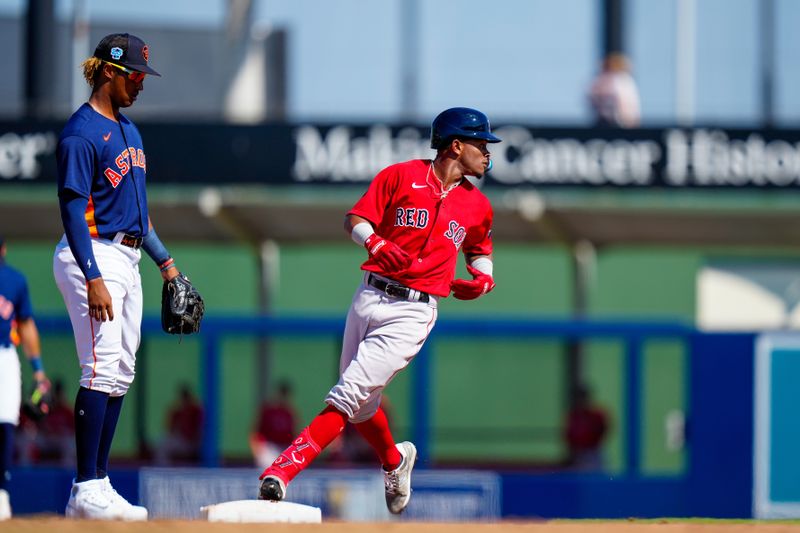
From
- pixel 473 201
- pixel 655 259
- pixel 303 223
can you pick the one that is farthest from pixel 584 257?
pixel 473 201

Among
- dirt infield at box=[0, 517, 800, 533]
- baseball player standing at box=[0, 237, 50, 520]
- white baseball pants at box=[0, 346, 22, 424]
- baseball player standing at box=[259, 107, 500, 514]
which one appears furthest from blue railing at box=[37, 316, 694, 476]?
dirt infield at box=[0, 517, 800, 533]

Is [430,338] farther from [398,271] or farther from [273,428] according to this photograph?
[398,271]

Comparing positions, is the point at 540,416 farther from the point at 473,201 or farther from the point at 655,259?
the point at 473,201

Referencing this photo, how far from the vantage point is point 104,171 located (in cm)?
518

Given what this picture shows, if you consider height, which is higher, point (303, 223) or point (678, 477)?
point (303, 223)

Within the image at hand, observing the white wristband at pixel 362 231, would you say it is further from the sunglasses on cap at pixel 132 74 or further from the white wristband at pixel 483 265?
the sunglasses on cap at pixel 132 74

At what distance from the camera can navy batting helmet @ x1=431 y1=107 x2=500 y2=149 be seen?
218 inches

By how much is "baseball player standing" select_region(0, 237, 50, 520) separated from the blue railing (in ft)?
10.6

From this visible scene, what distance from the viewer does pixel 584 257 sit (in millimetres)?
15000

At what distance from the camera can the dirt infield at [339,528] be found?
477 cm

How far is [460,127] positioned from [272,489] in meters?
1.57

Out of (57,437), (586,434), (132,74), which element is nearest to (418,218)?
(132,74)

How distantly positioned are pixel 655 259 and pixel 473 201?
1133 centimetres

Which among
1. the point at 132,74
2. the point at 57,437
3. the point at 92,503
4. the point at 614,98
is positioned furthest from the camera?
the point at 614,98
